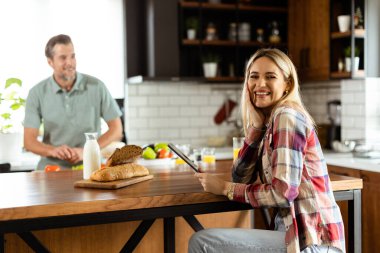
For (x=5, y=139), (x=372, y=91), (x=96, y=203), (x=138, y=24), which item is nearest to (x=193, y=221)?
(x=96, y=203)

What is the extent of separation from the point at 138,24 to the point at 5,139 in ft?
6.29

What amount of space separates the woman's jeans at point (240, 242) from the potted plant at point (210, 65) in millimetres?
3534

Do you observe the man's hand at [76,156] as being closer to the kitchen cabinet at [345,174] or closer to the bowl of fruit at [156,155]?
the bowl of fruit at [156,155]

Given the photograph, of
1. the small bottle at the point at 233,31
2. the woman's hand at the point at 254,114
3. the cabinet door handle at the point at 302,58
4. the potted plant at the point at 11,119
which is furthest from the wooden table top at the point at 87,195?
the small bottle at the point at 233,31

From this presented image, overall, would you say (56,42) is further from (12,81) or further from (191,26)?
(191,26)

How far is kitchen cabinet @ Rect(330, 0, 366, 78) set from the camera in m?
5.04

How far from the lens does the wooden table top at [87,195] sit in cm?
207

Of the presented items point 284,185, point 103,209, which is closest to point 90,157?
point 103,209

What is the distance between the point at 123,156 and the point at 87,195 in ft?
1.52

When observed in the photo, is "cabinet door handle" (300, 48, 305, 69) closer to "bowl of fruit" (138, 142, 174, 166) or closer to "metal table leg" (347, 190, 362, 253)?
"bowl of fruit" (138, 142, 174, 166)

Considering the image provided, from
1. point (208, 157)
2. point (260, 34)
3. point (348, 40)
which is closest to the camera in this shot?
point (208, 157)

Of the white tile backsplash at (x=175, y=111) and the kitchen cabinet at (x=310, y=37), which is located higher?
the kitchen cabinet at (x=310, y=37)

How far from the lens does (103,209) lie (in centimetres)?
216

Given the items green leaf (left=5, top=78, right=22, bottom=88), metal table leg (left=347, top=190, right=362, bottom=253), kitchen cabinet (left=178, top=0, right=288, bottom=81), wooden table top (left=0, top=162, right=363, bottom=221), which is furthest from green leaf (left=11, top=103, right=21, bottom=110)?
metal table leg (left=347, top=190, right=362, bottom=253)
